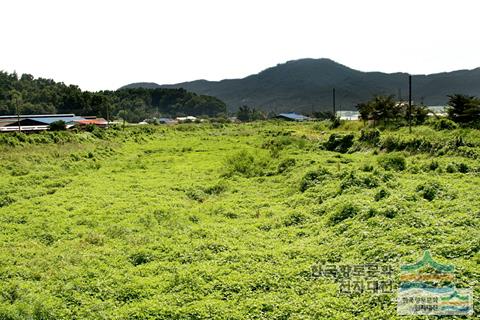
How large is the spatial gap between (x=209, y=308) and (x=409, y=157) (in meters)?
16.8

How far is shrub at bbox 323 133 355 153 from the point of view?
1160 inches

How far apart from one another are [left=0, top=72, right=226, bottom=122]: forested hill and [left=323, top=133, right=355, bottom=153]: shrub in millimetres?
36396

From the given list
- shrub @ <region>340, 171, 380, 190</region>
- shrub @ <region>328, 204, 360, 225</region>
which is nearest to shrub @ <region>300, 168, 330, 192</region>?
shrub @ <region>340, 171, 380, 190</region>

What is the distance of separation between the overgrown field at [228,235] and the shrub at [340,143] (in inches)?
291

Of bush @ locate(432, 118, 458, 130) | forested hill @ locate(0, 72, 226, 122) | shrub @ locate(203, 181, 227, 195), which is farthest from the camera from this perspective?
forested hill @ locate(0, 72, 226, 122)

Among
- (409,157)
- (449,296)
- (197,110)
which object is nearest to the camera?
(449,296)

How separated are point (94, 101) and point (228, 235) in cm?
9253

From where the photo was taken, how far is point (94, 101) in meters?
95.9

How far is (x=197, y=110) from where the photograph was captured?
160000 millimetres

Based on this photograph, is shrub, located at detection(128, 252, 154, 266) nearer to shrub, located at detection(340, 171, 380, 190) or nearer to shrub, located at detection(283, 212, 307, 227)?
shrub, located at detection(283, 212, 307, 227)

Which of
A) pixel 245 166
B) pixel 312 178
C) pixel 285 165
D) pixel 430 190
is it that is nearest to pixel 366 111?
pixel 285 165

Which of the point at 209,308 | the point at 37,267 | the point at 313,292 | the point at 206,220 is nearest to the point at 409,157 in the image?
the point at 206,220

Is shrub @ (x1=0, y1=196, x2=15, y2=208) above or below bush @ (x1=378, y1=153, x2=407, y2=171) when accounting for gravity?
below

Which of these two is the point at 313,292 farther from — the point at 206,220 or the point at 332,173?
the point at 332,173
